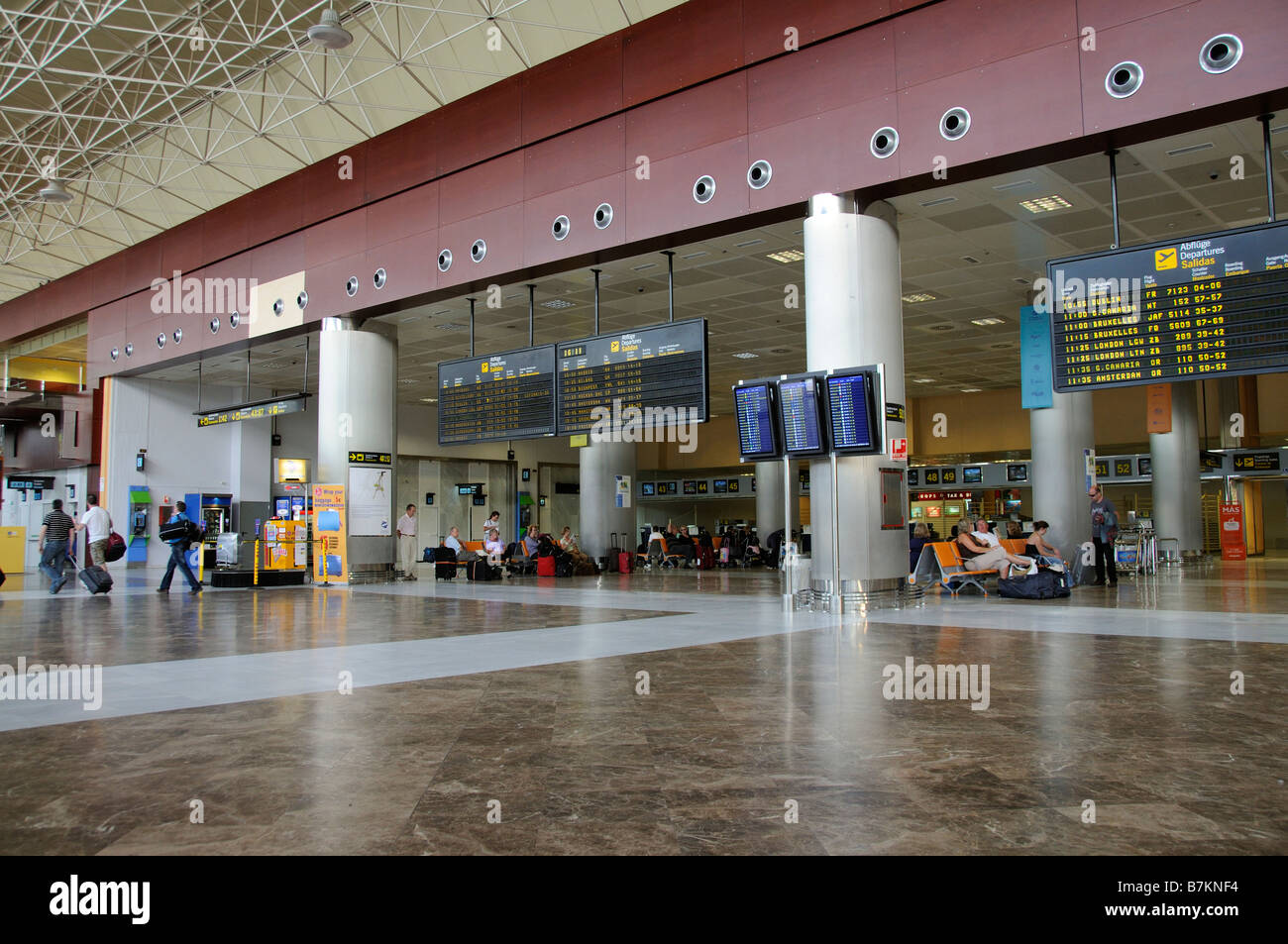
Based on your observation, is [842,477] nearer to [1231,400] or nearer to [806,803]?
[806,803]

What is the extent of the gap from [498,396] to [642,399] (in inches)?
128

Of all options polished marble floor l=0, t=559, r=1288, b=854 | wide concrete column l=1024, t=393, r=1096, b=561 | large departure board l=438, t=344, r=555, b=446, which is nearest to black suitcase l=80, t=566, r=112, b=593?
large departure board l=438, t=344, r=555, b=446

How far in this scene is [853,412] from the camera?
10.6 m

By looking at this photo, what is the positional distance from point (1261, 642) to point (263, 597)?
13.3 metres

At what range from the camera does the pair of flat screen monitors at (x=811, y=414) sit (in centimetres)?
1057

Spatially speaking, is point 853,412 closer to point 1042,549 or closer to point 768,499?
point 1042,549

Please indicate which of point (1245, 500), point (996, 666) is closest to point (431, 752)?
point (996, 666)

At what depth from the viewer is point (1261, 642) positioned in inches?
286

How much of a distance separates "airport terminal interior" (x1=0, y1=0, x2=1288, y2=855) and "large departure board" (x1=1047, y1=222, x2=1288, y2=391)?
4 cm

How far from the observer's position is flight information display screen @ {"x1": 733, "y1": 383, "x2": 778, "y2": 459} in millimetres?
11648

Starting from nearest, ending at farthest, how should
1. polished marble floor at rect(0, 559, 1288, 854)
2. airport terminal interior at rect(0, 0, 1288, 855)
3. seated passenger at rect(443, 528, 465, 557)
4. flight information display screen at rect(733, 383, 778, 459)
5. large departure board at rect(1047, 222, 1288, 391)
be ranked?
polished marble floor at rect(0, 559, 1288, 854)
airport terminal interior at rect(0, 0, 1288, 855)
large departure board at rect(1047, 222, 1288, 391)
flight information display screen at rect(733, 383, 778, 459)
seated passenger at rect(443, 528, 465, 557)

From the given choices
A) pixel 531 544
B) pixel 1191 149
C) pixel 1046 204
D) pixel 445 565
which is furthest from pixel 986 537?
pixel 531 544

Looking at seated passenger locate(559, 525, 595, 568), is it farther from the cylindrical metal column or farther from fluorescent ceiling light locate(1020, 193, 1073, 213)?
fluorescent ceiling light locate(1020, 193, 1073, 213)

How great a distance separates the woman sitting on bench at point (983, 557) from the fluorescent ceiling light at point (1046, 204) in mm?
4879
